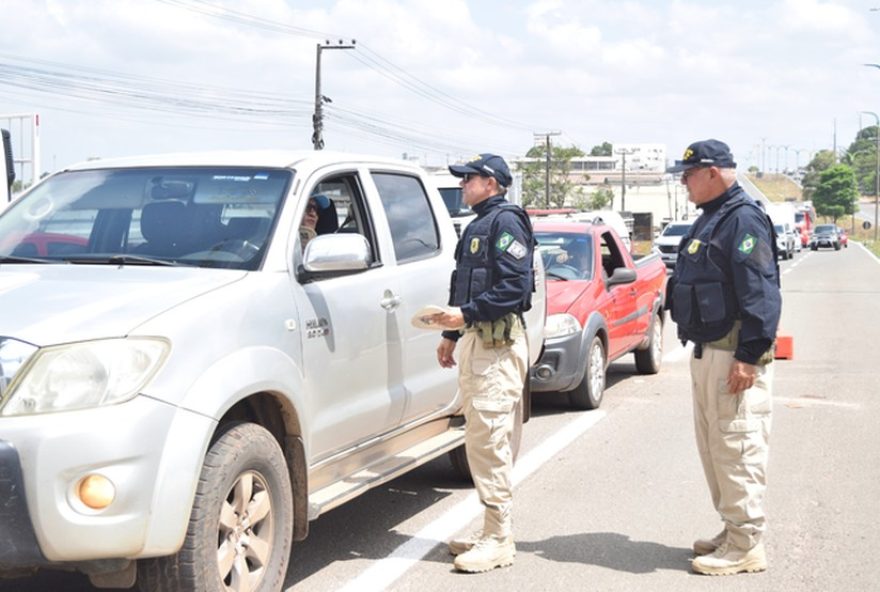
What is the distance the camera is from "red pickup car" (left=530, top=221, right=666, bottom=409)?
10.2 metres

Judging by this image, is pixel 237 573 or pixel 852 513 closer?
pixel 237 573

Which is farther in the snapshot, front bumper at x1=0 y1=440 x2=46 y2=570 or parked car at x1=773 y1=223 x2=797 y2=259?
parked car at x1=773 y1=223 x2=797 y2=259

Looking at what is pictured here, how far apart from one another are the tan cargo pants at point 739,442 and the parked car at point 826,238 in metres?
70.2

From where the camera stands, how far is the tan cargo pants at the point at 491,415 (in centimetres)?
568

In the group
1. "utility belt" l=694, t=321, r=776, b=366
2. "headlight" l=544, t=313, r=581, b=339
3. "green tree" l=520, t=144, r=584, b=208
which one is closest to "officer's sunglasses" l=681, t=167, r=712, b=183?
"utility belt" l=694, t=321, r=776, b=366

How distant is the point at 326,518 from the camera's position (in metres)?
6.84

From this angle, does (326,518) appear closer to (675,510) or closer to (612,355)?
(675,510)

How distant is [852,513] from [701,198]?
230 cm

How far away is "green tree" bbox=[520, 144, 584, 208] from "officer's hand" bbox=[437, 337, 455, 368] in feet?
290

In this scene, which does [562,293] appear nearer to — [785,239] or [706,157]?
[706,157]

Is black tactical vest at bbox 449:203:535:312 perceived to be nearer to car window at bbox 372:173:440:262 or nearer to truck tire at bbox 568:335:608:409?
car window at bbox 372:173:440:262

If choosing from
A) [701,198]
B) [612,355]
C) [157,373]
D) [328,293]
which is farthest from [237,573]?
[612,355]

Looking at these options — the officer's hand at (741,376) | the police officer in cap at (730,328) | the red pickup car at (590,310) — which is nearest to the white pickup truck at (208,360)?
the police officer in cap at (730,328)

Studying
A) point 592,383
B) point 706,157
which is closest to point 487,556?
point 706,157
